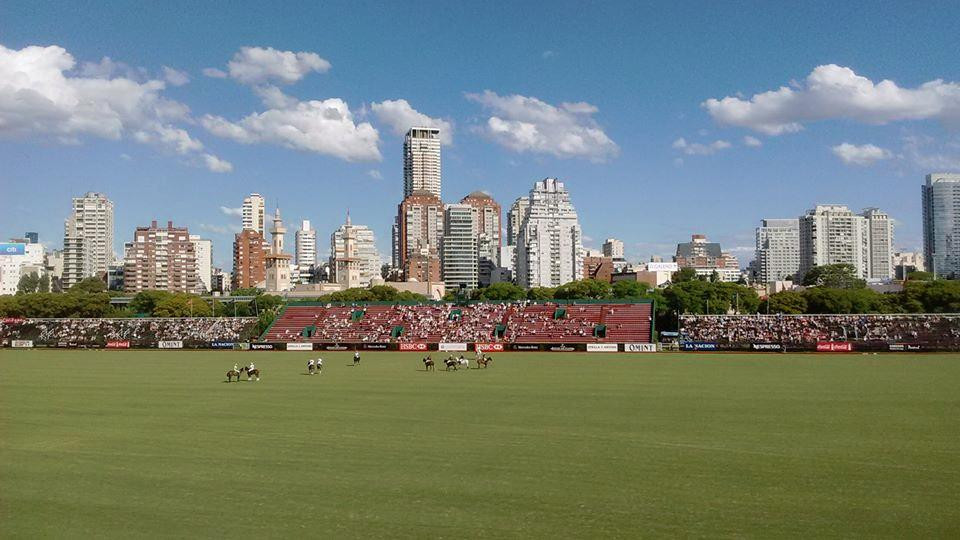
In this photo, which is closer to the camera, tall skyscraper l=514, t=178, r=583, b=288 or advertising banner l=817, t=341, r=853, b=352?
advertising banner l=817, t=341, r=853, b=352

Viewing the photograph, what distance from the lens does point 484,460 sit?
16125 mm

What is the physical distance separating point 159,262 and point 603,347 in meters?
159

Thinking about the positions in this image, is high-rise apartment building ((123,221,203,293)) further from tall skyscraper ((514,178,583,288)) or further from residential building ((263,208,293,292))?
tall skyscraper ((514,178,583,288))

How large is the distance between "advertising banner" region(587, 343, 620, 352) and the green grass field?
2550cm

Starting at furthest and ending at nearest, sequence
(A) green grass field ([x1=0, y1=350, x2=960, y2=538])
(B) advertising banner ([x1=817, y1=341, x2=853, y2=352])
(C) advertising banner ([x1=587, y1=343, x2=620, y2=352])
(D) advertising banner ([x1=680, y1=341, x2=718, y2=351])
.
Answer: (C) advertising banner ([x1=587, y1=343, x2=620, y2=352]), (D) advertising banner ([x1=680, y1=341, x2=718, y2=351]), (B) advertising banner ([x1=817, y1=341, x2=853, y2=352]), (A) green grass field ([x1=0, y1=350, x2=960, y2=538])

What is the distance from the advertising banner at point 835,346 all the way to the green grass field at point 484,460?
23.8 meters

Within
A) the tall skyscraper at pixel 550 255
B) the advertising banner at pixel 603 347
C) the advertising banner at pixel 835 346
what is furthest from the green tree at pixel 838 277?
the advertising banner at pixel 603 347

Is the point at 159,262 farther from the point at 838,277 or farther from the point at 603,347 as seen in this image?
the point at 603,347

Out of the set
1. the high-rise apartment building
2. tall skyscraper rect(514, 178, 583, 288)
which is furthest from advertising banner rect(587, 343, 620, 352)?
the high-rise apartment building

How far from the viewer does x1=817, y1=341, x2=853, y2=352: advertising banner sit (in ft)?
176

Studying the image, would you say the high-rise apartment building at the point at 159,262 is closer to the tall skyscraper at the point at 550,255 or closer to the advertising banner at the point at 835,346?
the tall skyscraper at the point at 550,255

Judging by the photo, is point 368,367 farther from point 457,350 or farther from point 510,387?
point 457,350

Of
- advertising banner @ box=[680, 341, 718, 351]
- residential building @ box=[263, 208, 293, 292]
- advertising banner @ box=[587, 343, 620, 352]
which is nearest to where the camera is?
advertising banner @ box=[680, 341, 718, 351]

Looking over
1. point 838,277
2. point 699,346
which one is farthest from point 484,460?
point 838,277
